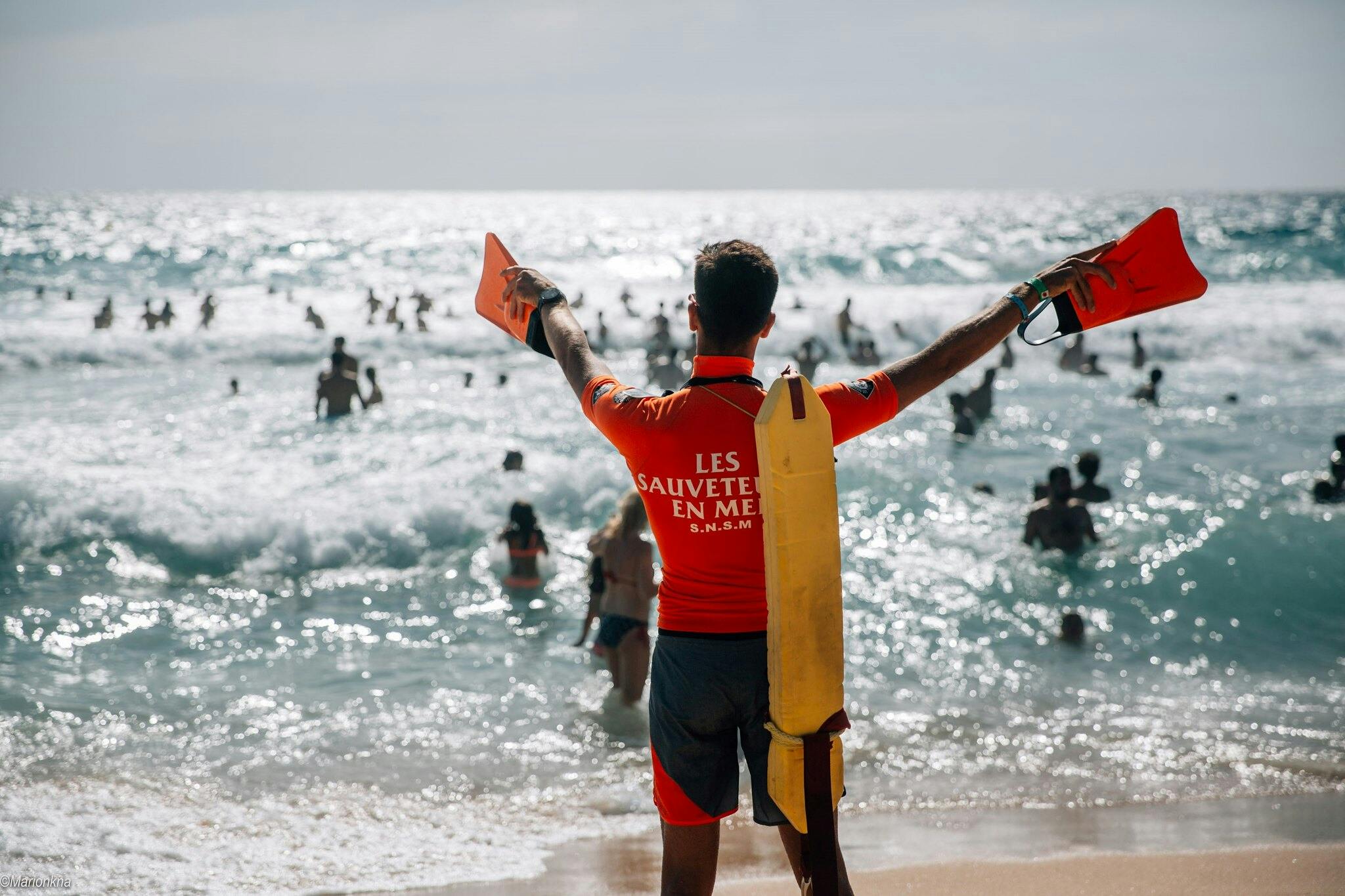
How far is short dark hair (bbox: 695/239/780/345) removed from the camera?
7.02 feet

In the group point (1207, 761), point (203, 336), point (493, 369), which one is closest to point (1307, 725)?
point (1207, 761)

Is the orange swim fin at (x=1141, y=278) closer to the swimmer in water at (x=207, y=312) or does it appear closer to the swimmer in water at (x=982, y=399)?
the swimmer in water at (x=982, y=399)

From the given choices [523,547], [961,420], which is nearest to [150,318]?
[961,420]

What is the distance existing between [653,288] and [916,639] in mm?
29810

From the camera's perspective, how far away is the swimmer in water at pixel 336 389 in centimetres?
1424

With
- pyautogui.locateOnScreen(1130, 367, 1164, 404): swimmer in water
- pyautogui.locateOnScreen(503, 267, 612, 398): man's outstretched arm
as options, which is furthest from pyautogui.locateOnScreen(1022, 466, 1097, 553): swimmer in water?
pyautogui.locateOnScreen(1130, 367, 1164, 404): swimmer in water

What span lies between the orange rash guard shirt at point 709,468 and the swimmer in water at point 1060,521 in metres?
6.94

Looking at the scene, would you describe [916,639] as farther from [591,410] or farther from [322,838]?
[591,410]

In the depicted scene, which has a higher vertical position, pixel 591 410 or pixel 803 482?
pixel 591 410

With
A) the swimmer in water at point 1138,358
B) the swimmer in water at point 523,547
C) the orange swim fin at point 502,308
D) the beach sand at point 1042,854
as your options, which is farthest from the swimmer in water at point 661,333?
the orange swim fin at point 502,308

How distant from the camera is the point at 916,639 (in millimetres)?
7125

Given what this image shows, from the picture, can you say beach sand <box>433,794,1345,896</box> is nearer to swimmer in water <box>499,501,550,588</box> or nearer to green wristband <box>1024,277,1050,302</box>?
green wristband <box>1024,277,1050,302</box>

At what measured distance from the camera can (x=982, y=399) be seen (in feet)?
47.2

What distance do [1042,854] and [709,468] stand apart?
2.99 m
